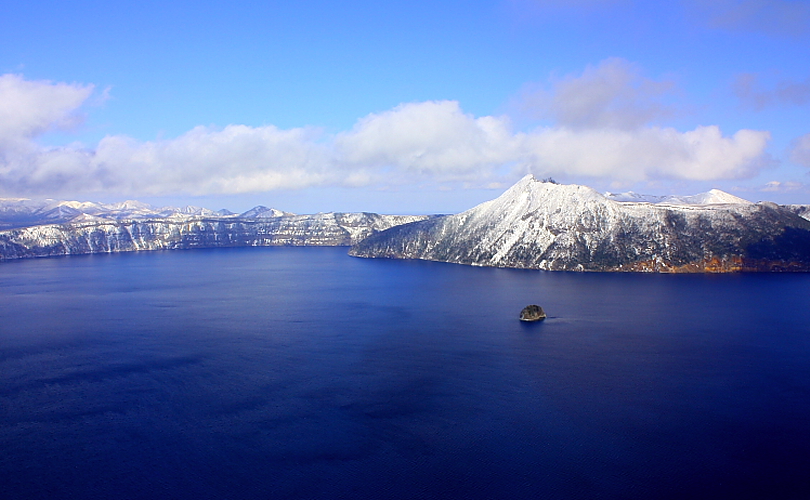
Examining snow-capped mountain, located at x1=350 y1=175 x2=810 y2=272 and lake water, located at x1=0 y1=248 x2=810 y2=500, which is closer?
lake water, located at x1=0 y1=248 x2=810 y2=500

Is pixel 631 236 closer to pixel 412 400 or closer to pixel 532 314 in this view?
pixel 532 314

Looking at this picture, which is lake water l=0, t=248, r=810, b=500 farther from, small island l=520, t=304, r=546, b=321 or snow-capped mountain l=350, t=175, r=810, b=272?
snow-capped mountain l=350, t=175, r=810, b=272

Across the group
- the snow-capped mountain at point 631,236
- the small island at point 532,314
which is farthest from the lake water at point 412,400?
the snow-capped mountain at point 631,236

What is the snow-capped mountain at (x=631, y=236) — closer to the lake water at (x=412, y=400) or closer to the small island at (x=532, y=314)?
the lake water at (x=412, y=400)

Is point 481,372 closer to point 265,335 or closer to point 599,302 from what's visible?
point 265,335

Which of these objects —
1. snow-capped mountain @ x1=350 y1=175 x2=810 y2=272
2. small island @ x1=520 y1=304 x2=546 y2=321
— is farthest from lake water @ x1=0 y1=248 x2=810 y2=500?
snow-capped mountain @ x1=350 y1=175 x2=810 y2=272

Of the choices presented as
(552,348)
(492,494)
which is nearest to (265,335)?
(552,348)
